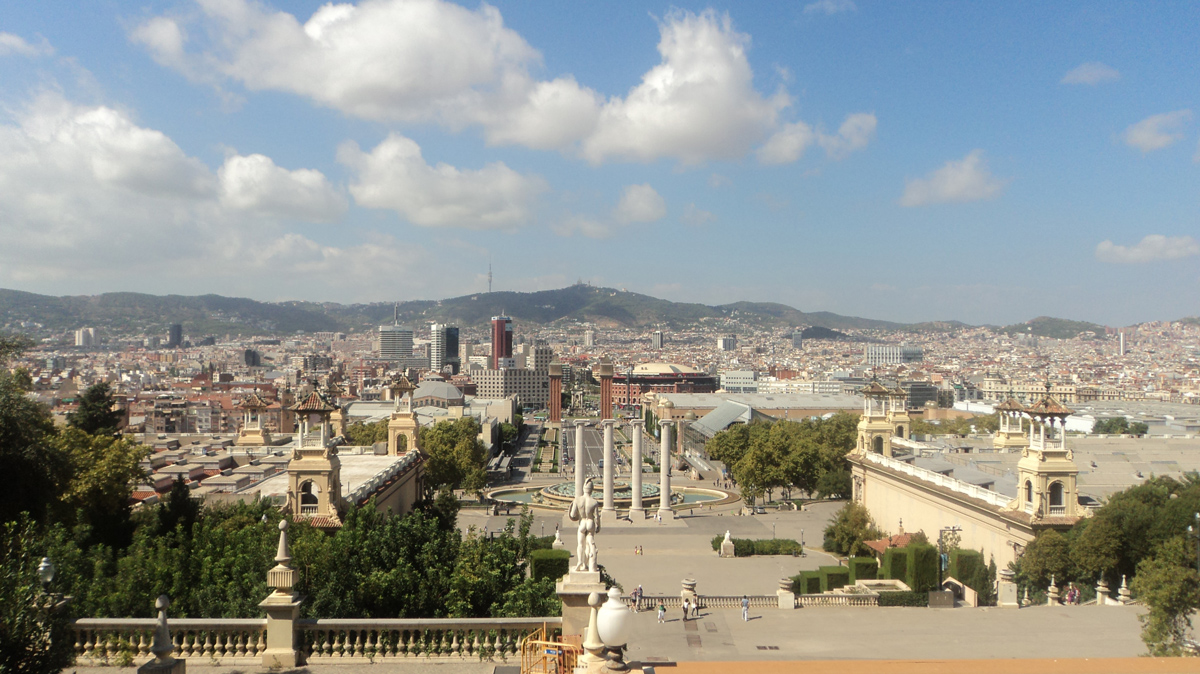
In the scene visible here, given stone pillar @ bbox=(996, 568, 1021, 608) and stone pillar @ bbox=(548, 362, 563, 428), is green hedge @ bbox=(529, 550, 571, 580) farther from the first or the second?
stone pillar @ bbox=(548, 362, 563, 428)

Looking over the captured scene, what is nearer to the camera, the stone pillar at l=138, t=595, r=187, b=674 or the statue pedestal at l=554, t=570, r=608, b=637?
the stone pillar at l=138, t=595, r=187, b=674

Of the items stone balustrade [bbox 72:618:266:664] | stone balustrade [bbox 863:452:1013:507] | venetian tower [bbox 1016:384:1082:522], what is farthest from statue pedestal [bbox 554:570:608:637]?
stone balustrade [bbox 863:452:1013:507]

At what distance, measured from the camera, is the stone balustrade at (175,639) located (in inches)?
396

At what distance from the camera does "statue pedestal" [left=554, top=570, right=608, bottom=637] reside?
943cm

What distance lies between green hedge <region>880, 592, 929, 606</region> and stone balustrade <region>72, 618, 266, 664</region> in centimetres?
2012

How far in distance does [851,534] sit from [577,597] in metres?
30.2

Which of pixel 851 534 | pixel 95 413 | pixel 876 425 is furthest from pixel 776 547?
pixel 95 413

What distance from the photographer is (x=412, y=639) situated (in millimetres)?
10328

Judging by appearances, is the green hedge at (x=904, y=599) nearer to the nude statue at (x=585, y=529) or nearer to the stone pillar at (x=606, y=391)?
the nude statue at (x=585, y=529)

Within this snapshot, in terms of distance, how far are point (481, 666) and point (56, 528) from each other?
30.3 ft

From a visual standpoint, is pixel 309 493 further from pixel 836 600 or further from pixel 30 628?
pixel 836 600

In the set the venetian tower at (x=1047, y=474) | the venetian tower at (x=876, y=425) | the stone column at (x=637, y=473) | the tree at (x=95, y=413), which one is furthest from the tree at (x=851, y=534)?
the tree at (x=95, y=413)

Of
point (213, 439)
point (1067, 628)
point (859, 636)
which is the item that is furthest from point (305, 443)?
point (213, 439)

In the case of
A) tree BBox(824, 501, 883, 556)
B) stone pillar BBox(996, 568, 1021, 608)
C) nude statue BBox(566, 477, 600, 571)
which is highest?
nude statue BBox(566, 477, 600, 571)
